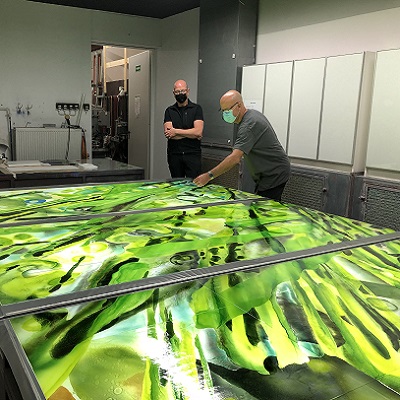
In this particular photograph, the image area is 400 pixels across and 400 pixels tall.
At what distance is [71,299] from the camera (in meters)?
1.24

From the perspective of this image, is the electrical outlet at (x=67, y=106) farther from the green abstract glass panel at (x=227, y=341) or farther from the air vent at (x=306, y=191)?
the green abstract glass panel at (x=227, y=341)

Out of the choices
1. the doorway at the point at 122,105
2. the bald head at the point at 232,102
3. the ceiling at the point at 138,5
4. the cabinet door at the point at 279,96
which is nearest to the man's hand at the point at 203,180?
the bald head at the point at 232,102

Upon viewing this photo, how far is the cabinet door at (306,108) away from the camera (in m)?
3.78

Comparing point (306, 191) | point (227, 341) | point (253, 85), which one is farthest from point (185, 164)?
point (227, 341)

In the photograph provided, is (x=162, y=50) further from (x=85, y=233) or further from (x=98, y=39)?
(x=85, y=233)

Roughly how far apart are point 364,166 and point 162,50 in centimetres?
411

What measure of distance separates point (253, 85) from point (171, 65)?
96.7 inches

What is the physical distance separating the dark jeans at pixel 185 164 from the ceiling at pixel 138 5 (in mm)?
2184

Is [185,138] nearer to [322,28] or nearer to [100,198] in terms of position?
[322,28]

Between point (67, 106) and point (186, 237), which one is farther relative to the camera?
point (67, 106)

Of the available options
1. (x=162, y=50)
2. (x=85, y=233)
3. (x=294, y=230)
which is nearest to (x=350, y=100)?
(x=294, y=230)

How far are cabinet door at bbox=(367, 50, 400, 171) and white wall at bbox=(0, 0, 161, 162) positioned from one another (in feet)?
13.5

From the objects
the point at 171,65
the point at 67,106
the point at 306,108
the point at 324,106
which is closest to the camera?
the point at 324,106

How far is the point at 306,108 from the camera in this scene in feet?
12.8
